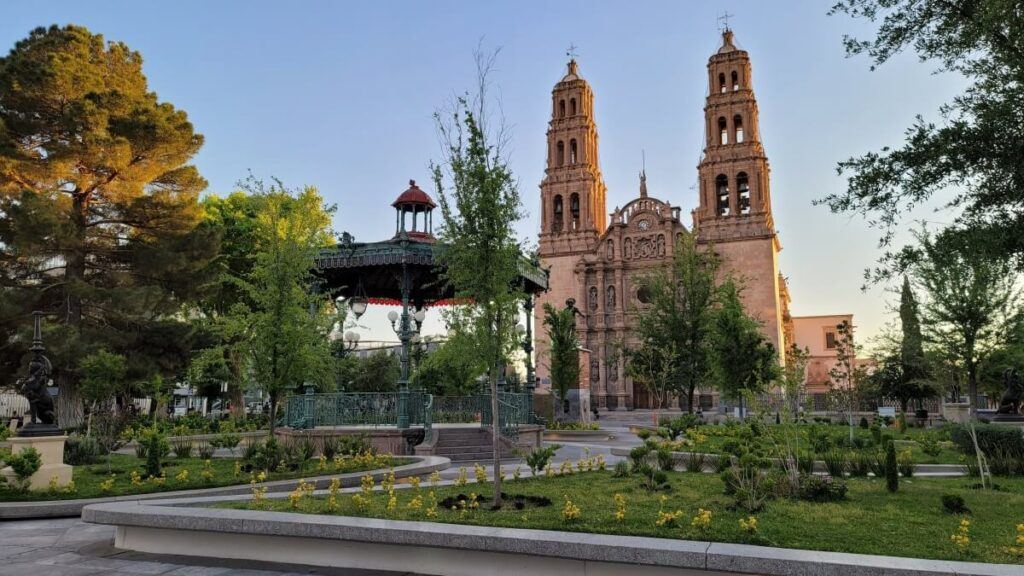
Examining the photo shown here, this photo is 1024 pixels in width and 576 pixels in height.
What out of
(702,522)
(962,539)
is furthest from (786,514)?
(962,539)

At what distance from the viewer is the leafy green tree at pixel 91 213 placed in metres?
24.0

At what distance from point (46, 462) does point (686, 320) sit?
79.9ft

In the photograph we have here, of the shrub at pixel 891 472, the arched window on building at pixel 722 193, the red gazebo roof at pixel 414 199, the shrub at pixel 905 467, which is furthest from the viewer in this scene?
the arched window on building at pixel 722 193

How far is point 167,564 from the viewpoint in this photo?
666 centimetres

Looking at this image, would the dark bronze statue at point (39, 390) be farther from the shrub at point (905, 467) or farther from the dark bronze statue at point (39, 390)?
the shrub at point (905, 467)

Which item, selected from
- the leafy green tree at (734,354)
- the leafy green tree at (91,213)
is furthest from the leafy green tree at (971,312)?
the leafy green tree at (91,213)

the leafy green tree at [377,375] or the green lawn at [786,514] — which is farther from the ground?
the leafy green tree at [377,375]

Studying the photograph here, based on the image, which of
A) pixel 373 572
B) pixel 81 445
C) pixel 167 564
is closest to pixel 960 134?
pixel 373 572

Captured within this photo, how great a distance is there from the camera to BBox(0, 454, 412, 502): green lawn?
10023 millimetres

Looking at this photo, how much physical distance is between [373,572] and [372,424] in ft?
39.0

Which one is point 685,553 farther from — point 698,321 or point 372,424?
point 698,321

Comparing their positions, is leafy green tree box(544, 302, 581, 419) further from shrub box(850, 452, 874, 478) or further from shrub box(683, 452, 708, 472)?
shrub box(850, 452, 874, 478)

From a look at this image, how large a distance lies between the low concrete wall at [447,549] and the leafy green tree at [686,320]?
2321 centimetres

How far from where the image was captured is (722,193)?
5334 centimetres
